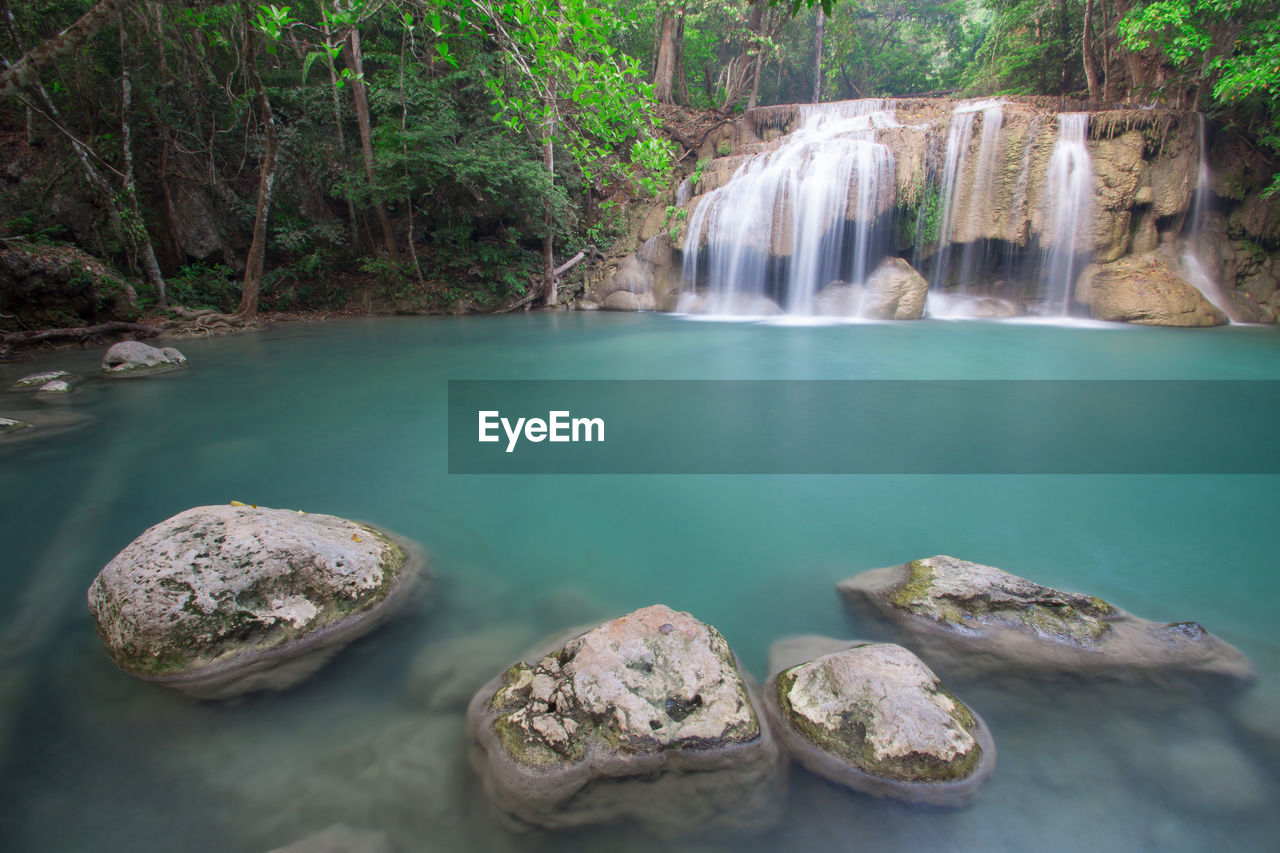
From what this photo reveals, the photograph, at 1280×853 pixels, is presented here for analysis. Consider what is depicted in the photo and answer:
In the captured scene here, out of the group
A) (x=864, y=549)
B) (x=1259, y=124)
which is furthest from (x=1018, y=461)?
(x=1259, y=124)

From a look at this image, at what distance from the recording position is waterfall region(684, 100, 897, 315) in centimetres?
1436

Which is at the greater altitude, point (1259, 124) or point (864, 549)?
point (1259, 124)

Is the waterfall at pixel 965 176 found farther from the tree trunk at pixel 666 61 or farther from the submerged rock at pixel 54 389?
the submerged rock at pixel 54 389

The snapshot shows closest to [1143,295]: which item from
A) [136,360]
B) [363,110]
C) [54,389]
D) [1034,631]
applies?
[1034,631]

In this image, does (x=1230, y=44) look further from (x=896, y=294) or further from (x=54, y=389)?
(x=54, y=389)

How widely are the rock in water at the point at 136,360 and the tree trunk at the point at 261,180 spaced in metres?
4.39

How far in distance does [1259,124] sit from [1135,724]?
18.5 meters

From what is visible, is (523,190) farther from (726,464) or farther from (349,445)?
(726,464)

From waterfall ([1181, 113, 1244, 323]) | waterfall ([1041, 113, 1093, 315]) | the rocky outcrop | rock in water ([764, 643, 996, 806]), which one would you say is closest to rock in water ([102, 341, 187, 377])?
the rocky outcrop

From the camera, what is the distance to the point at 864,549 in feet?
11.5

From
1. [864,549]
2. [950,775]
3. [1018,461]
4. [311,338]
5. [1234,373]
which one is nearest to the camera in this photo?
[950,775]

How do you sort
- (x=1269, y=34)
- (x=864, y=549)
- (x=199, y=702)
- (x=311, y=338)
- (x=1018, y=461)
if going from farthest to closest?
(x=311, y=338) < (x=1269, y=34) < (x=1018, y=461) < (x=864, y=549) < (x=199, y=702)

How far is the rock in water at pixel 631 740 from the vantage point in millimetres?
1847

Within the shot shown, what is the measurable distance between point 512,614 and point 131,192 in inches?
561
